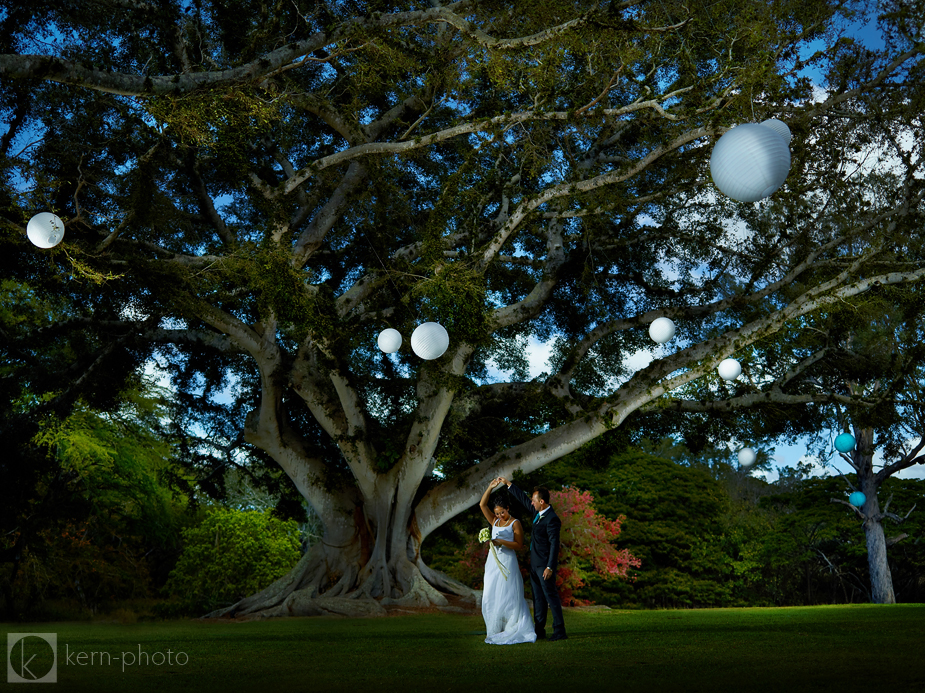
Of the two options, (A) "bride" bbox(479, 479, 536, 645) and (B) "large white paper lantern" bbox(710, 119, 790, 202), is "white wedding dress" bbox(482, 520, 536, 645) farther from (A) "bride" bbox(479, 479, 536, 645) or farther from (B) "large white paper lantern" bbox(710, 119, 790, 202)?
(B) "large white paper lantern" bbox(710, 119, 790, 202)

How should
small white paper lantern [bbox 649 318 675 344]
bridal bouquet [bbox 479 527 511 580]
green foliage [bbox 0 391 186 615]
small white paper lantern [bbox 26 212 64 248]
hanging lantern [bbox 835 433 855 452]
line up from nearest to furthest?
1. bridal bouquet [bbox 479 527 511 580]
2. small white paper lantern [bbox 26 212 64 248]
3. small white paper lantern [bbox 649 318 675 344]
4. hanging lantern [bbox 835 433 855 452]
5. green foliage [bbox 0 391 186 615]

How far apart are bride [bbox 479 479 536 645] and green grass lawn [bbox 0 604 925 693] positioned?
11.0 inches

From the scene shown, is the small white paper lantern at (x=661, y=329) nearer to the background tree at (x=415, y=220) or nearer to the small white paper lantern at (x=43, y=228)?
the background tree at (x=415, y=220)

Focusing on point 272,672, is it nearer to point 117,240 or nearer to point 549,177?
point 117,240

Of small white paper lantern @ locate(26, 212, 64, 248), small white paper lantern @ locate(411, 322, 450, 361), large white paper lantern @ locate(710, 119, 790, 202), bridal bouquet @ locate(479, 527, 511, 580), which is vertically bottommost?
bridal bouquet @ locate(479, 527, 511, 580)

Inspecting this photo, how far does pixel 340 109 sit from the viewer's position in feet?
49.0

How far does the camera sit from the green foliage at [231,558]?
22500 millimetres

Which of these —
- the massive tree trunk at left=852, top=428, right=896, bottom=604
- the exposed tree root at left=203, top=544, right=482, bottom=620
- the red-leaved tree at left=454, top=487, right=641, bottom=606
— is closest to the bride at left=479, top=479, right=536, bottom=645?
the exposed tree root at left=203, top=544, right=482, bottom=620

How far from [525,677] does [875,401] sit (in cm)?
1349

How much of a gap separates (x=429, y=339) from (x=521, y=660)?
4805 millimetres

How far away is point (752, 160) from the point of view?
6766 mm

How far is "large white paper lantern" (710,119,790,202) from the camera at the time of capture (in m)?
6.76

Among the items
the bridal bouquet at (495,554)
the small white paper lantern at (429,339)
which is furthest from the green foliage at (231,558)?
the bridal bouquet at (495,554)

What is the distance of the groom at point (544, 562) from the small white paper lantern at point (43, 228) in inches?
225
